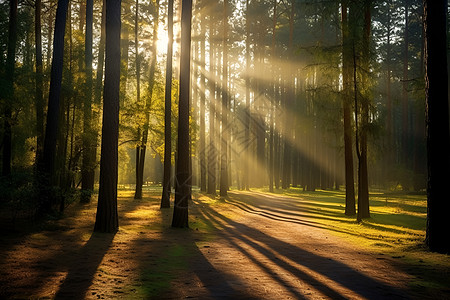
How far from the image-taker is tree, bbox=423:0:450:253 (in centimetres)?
891

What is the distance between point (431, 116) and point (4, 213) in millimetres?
15856

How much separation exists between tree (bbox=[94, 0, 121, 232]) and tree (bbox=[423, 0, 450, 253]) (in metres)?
9.19

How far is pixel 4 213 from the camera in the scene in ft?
48.2

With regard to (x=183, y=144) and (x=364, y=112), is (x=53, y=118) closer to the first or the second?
(x=183, y=144)

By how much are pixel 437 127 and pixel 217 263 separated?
6487 mm

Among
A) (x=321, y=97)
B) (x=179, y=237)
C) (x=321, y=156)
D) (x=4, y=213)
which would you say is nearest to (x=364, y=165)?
(x=321, y=97)

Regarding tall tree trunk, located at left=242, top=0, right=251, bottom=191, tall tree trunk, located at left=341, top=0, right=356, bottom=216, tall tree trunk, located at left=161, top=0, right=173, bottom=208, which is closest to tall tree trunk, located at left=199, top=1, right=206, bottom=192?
tall tree trunk, located at left=242, top=0, right=251, bottom=191

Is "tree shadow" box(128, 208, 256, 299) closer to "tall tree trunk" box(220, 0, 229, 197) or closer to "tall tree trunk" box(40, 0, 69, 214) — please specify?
"tall tree trunk" box(40, 0, 69, 214)

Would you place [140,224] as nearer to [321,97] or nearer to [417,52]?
[321,97]

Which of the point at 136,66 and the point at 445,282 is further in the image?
Answer: the point at 136,66

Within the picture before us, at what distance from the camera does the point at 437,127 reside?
905 cm

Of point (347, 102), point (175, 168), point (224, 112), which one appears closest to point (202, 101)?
point (224, 112)

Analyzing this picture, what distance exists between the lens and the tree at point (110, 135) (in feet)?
37.6

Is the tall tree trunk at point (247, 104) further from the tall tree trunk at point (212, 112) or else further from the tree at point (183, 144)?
the tree at point (183, 144)
